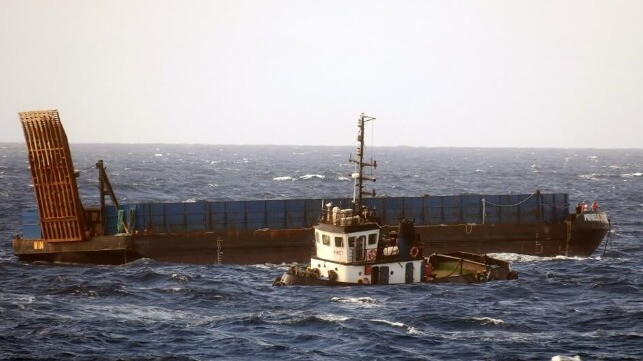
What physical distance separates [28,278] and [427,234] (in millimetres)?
29819

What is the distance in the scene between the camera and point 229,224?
63.5 meters

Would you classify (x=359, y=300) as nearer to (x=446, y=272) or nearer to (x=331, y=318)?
(x=331, y=318)

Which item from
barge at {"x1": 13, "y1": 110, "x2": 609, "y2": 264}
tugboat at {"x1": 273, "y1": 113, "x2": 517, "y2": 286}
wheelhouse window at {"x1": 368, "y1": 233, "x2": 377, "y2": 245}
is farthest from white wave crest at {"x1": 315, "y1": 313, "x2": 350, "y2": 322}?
barge at {"x1": 13, "y1": 110, "x2": 609, "y2": 264}

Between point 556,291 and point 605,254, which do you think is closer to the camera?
point 556,291

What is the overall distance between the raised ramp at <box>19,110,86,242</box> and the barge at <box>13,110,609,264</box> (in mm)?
74

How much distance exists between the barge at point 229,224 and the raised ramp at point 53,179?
0.07 m

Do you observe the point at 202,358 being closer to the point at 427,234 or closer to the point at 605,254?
the point at 427,234

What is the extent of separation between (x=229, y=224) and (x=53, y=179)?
13.6 meters

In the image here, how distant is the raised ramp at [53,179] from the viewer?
59.4 m

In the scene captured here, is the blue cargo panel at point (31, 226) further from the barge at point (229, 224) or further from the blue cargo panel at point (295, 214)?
the blue cargo panel at point (295, 214)

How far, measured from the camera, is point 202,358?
3478cm

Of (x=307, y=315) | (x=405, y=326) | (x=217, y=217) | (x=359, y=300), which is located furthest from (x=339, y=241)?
(x=217, y=217)

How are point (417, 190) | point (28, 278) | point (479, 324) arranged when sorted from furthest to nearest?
1. point (417, 190)
2. point (28, 278)
3. point (479, 324)

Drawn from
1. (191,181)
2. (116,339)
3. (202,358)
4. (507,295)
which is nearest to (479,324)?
(507,295)
